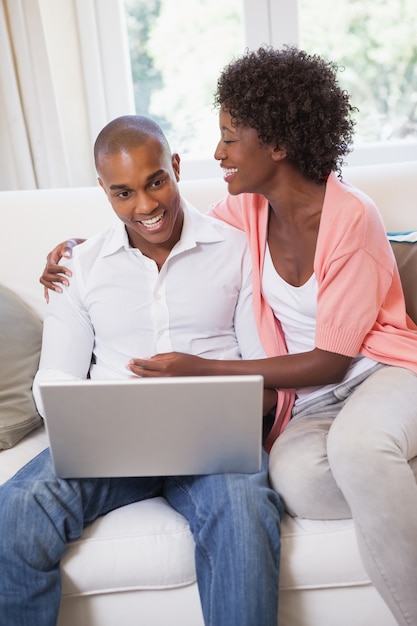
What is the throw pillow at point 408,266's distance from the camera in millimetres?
1646

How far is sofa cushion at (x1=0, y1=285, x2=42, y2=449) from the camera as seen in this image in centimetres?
161

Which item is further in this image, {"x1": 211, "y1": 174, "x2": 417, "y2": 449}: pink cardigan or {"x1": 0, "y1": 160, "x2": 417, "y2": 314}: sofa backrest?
{"x1": 0, "y1": 160, "x2": 417, "y2": 314}: sofa backrest

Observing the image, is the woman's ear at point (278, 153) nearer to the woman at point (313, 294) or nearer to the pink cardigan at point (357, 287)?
the woman at point (313, 294)

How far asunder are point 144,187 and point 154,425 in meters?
0.52

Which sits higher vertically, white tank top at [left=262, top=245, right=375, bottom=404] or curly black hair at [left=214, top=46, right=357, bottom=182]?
curly black hair at [left=214, top=46, right=357, bottom=182]

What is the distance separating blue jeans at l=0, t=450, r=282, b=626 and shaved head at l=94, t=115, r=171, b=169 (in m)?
0.62

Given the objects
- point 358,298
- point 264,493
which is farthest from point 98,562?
point 358,298

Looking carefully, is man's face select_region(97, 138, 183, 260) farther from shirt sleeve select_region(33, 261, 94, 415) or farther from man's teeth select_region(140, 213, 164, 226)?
shirt sleeve select_region(33, 261, 94, 415)

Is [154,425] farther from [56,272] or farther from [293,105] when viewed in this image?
[293,105]

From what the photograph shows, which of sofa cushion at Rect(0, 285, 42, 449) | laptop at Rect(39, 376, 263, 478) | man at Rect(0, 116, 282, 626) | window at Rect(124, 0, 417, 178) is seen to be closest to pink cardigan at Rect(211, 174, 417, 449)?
man at Rect(0, 116, 282, 626)

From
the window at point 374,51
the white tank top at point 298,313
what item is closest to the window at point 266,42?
the window at point 374,51

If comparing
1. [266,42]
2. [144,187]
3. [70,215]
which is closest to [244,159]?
[144,187]

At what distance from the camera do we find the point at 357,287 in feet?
4.64

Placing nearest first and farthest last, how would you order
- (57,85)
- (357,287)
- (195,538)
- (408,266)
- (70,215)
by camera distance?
(195,538), (357,287), (408,266), (70,215), (57,85)
